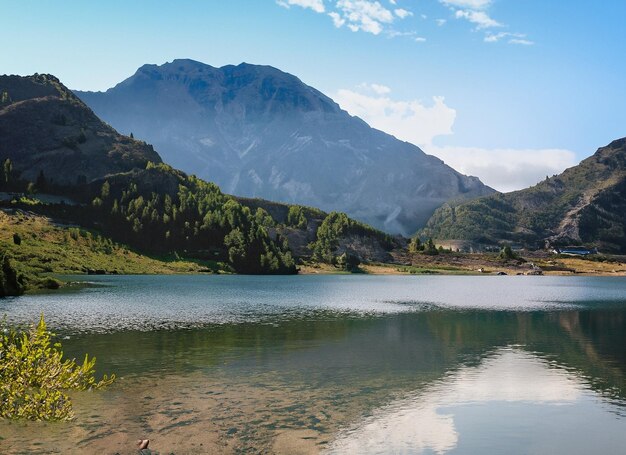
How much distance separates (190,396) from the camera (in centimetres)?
4378

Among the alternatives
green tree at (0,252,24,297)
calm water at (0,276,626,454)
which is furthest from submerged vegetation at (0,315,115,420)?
green tree at (0,252,24,297)

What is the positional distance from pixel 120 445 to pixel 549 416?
30.6 metres

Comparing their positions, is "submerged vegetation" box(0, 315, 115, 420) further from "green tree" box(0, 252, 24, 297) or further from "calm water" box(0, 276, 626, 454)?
"green tree" box(0, 252, 24, 297)

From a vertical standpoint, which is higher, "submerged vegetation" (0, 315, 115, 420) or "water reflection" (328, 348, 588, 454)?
"submerged vegetation" (0, 315, 115, 420)

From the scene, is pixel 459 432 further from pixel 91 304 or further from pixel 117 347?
pixel 91 304

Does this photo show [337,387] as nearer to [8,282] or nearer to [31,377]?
[31,377]

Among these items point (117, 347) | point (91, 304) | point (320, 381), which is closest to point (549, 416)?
point (320, 381)

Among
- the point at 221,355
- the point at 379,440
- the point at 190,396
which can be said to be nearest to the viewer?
the point at 379,440

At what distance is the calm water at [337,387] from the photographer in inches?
1321

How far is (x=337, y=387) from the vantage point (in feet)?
159

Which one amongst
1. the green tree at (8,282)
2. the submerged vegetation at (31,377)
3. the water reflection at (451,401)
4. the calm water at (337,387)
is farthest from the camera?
the green tree at (8,282)

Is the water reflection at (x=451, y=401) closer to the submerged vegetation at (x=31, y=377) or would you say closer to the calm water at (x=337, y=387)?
the calm water at (x=337, y=387)

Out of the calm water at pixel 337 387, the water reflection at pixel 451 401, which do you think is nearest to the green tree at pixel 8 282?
the calm water at pixel 337 387

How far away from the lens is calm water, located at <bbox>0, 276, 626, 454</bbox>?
3356 centimetres
